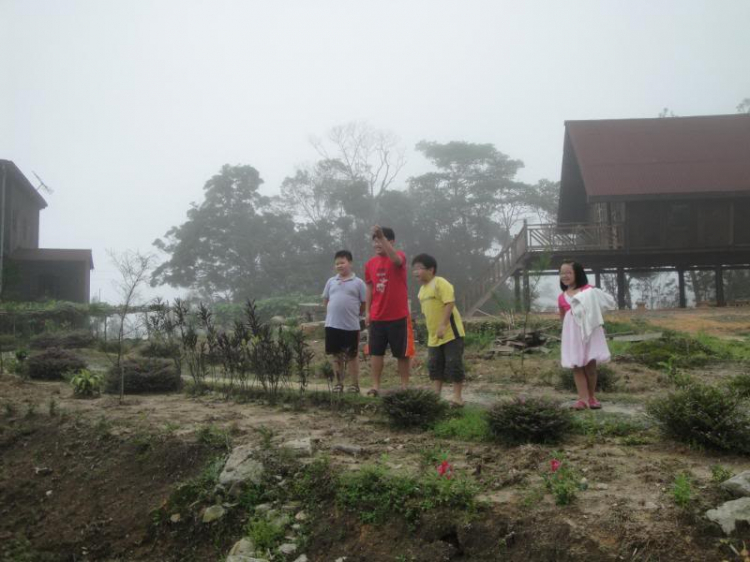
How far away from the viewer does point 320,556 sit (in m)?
4.21

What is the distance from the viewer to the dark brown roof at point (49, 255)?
29.0 metres

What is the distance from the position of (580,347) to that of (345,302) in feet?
8.68

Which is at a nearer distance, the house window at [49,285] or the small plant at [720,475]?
the small plant at [720,475]

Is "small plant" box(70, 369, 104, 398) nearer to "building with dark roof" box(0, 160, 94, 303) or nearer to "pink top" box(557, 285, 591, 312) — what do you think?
"pink top" box(557, 285, 591, 312)

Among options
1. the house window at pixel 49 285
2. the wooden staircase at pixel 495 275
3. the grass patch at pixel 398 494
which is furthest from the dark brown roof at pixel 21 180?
the grass patch at pixel 398 494

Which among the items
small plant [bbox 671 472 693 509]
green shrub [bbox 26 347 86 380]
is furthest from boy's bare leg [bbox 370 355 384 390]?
green shrub [bbox 26 347 86 380]

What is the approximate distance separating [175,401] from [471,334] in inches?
280

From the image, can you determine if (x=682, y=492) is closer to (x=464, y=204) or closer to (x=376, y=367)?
(x=376, y=367)

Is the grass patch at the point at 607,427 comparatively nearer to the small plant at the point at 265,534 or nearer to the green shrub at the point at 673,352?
the small plant at the point at 265,534

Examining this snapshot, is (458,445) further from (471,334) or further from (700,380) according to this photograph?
(471,334)

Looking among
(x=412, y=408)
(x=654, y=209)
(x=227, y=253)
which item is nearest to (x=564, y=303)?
(x=412, y=408)

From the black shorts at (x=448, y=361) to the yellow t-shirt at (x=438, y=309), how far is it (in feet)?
0.22

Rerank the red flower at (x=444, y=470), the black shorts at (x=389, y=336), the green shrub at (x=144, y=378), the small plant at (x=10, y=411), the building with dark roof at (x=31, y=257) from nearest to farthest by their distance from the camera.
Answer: the red flower at (x=444, y=470), the black shorts at (x=389, y=336), the small plant at (x=10, y=411), the green shrub at (x=144, y=378), the building with dark roof at (x=31, y=257)

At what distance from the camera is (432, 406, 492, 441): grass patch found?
537 centimetres
